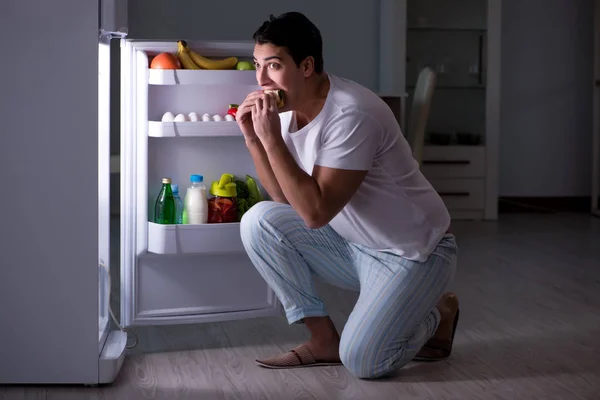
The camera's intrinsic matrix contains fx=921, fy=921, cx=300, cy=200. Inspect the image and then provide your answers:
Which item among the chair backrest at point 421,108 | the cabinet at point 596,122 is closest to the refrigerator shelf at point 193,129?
the chair backrest at point 421,108

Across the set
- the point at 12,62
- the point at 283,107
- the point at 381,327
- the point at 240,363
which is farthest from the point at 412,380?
the point at 12,62

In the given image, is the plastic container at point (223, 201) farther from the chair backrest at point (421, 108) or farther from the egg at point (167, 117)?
the chair backrest at point (421, 108)

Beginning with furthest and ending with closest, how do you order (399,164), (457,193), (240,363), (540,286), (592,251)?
1. (457,193)
2. (592,251)
3. (540,286)
4. (240,363)
5. (399,164)

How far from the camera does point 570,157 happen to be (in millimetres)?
6242

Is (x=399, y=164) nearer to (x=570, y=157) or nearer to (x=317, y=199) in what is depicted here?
(x=317, y=199)

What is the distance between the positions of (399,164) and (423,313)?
0.38 m

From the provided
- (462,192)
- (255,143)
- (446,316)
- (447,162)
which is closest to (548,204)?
(462,192)

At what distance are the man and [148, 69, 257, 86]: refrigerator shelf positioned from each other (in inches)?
12.3

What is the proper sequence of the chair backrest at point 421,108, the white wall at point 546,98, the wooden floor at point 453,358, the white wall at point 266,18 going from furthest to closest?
the white wall at point 546,98, the white wall at point 266,18, the chair backrest at point 421,108, the wooden floor at point 453,358

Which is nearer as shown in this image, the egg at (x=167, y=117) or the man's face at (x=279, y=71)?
the man's face at (x=279, y=71)

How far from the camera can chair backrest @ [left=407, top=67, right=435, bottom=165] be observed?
4.18 metres

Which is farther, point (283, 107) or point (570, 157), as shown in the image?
point (570, 157)

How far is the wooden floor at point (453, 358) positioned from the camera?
85.4 inches

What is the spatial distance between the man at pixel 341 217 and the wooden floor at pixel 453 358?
0.09 metres
